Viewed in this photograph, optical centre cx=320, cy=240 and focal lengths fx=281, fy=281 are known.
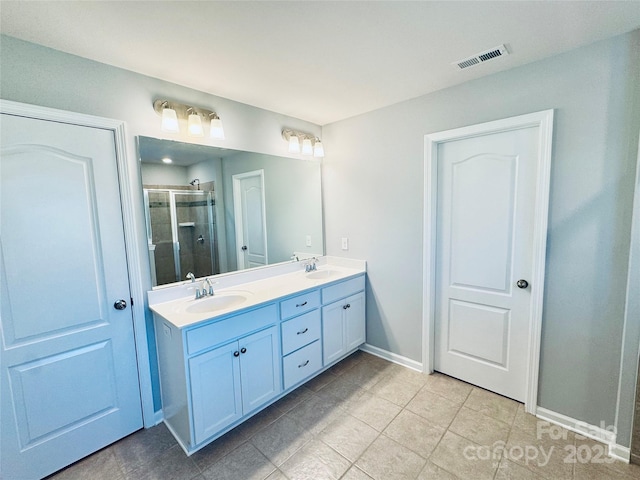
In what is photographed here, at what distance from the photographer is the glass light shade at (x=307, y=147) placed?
2.83 metres

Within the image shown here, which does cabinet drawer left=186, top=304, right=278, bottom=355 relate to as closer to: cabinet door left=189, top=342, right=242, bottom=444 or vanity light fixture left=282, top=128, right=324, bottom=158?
cabinet door left=189, top=342, right=242, bottom=444

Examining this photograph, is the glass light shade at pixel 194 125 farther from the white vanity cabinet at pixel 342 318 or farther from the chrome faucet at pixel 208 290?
the white vanity cabinet at pixel 342 318

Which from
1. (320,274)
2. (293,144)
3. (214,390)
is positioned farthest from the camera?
(320,274)

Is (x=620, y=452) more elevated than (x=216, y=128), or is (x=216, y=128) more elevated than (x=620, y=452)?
(x=216, y=128)

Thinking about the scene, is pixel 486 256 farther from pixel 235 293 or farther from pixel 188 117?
pixel 188 117

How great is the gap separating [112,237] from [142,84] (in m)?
1.02

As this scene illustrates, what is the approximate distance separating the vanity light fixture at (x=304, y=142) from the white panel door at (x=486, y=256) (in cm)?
120

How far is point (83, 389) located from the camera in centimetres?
169

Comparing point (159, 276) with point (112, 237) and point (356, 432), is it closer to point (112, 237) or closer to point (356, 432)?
point (112, 237)

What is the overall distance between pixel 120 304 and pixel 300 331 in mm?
1232

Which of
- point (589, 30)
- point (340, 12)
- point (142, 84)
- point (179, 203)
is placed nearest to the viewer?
point (340, 12)

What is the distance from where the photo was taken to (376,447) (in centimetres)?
175

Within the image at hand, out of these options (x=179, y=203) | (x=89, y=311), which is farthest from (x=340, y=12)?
(x=89, y=311)

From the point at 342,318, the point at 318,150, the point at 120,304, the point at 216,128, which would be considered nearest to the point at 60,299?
the point at 120,304
